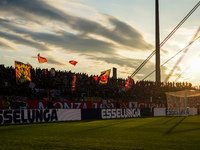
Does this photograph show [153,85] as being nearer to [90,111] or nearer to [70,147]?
[90,111]

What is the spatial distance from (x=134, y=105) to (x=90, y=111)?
1535 centimetres

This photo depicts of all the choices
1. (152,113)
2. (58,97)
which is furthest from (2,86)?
(152,113)

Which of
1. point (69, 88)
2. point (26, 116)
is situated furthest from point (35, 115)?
point (69, 88)

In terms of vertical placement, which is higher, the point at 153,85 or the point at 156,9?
the point at 156,9

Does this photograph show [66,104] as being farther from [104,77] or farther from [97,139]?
[97,139]

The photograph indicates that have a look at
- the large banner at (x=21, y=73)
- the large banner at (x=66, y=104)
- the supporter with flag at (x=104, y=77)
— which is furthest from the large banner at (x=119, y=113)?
the large banner at (x=21, y=73)

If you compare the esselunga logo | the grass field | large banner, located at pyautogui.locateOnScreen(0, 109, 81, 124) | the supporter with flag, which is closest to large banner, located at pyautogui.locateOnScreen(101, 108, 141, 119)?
large banner, located at pyautogui.locateOnScreen(0, 109, 81, 124)

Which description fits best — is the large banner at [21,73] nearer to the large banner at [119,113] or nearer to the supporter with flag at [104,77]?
the large banner at [119,113]

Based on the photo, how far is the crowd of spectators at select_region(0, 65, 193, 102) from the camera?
2644cm

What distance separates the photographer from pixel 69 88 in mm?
32312

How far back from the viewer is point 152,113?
33062 mm

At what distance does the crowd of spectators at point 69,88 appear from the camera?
1041 inches

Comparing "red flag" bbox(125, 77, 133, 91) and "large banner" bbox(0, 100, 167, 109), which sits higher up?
"red flag" bbox(125, 77, 133, 91)

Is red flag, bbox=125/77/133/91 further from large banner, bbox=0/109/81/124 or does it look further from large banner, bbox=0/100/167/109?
large banner, bbox=0/109/81/124
